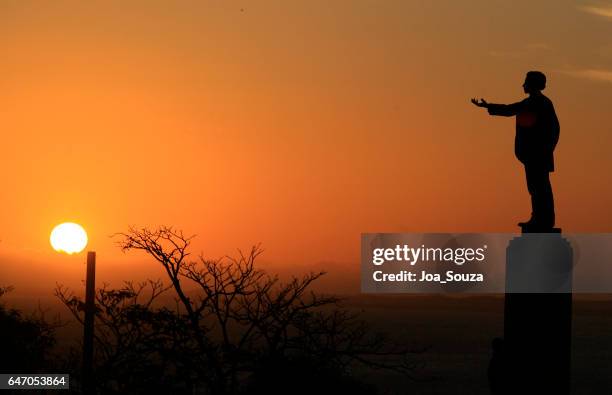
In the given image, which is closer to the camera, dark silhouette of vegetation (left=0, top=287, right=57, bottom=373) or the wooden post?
the wooden post

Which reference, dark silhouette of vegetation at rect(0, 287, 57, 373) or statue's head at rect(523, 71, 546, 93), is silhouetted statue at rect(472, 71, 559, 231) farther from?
dark silhouette of vegetation at rect(0, 287, 57, 373)

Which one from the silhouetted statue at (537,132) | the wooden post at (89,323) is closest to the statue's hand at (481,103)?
the silhouetted statue at (537,132)

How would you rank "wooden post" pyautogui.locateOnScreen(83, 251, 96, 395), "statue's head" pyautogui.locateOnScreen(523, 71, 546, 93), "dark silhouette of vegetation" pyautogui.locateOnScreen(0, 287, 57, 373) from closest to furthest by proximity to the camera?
"statue's head" pyautogui.locateOnScreen(523, 71, 546, 93) → "wooden post" pyautogui.locateOnScreen(83, 251, 96, 395) → "dark silhouette of vegetation" pyautogui.locateOnScreen(0, 287, 57, 373)

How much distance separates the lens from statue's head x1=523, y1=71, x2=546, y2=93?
19.5 m

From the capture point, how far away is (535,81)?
766 inches

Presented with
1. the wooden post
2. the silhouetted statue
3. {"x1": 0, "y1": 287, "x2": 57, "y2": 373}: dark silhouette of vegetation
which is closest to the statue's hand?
the silhouetted statue

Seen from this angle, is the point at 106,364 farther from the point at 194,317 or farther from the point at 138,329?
the point at 194,317

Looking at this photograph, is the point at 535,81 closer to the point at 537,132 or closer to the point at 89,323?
the point at 537,132

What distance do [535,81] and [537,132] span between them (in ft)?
3.00

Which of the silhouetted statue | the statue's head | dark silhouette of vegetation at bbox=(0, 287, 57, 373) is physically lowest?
dark silhouette of vegetation at bbox=(0, 287, 57, 373)

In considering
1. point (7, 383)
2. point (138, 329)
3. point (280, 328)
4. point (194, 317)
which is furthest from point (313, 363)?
point (7, 383)

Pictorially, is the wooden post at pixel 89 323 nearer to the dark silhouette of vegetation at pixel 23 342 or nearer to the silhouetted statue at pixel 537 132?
the silhouetted statue at pixel 537 132

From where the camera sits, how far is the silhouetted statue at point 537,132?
63.9ft

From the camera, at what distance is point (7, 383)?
3356cm
